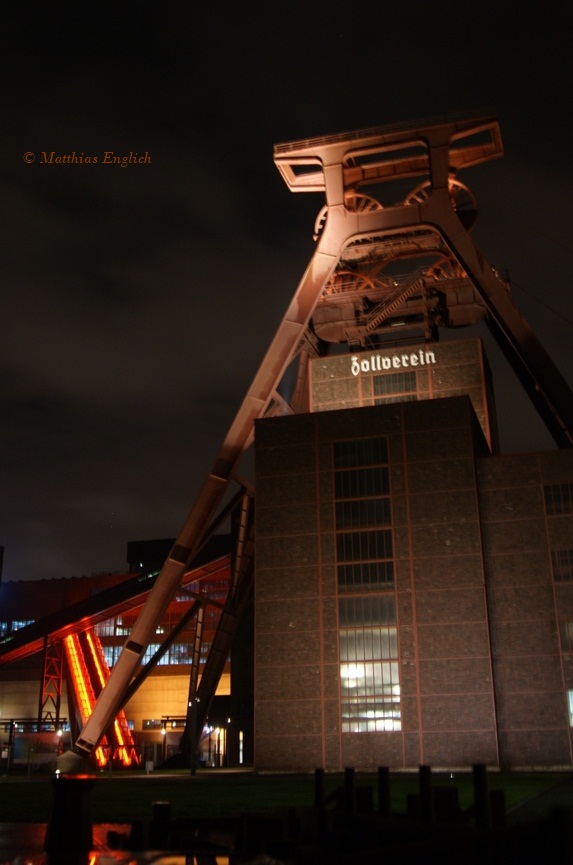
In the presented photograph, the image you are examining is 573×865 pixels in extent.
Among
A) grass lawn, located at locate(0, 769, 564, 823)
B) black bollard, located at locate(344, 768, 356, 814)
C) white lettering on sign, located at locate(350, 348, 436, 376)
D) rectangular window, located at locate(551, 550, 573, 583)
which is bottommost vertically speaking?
grass lawn, located at locate(0, 769, 564, 823)

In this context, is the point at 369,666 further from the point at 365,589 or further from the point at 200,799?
the point at 200,799

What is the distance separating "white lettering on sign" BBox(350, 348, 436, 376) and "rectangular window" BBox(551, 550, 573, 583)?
12.3m

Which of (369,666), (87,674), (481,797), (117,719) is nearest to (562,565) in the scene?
(369,666)

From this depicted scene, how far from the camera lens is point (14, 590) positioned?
7038 cm

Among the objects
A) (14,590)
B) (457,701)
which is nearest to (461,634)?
(457,701)

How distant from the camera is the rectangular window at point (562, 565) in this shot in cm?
3181

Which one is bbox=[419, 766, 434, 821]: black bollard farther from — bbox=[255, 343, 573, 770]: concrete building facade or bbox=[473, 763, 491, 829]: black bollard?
bbox=[255, 343, 573, 770]: concrete building facade

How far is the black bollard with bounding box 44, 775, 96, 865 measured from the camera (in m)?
9.75

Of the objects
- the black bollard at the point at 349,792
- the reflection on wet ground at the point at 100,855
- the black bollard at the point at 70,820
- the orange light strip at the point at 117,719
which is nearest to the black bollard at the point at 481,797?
the black bollard at the point at 349,792

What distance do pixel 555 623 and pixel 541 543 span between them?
282cm

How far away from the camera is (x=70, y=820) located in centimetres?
990

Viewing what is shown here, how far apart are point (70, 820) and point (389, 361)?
33.6 m

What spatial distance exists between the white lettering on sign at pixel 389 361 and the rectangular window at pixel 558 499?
1056 cm

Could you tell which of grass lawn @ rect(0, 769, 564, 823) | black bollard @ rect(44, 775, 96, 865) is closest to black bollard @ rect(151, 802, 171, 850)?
black bollard @ rect(44, 775, 96, 865)
